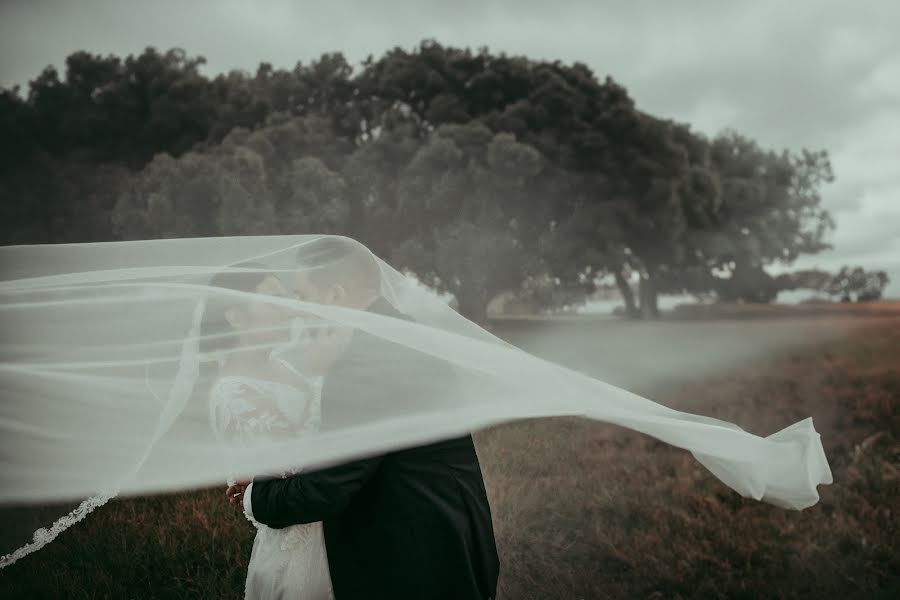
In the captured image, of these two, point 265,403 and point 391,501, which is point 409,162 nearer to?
point 265,403

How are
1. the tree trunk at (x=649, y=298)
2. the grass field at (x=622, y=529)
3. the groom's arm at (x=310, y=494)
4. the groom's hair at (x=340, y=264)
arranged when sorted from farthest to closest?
the tree trunk at (x=649, y=298) < the grass field at (x=622, y=529) < the groom's hair at (x=340, y=264) < the groom's arm at (x=310, y=494)

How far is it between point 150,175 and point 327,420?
7499 millimetres

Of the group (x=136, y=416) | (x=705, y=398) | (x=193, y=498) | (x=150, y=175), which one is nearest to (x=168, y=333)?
(x=136, y=416)

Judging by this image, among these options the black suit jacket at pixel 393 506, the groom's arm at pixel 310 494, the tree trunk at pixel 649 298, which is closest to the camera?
the groom's arm at pixel 310 494

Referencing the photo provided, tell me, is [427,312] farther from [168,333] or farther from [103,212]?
[103,212]

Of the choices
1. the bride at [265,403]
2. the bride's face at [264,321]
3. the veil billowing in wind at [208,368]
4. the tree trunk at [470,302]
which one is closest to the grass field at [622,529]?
the veil billowing in wind at [208,368]

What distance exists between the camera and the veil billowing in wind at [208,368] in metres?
1.66

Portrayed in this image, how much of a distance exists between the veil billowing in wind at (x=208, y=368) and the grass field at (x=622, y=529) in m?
1.52

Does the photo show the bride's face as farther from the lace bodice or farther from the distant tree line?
the distant tree line

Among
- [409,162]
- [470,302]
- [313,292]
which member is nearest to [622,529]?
[313,292]

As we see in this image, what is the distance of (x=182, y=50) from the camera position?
31.5 ft

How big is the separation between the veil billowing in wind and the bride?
10 millimetres

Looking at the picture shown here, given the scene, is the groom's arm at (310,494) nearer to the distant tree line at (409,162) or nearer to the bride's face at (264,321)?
the bride's face at (264,321)

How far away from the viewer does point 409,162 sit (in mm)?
9055
